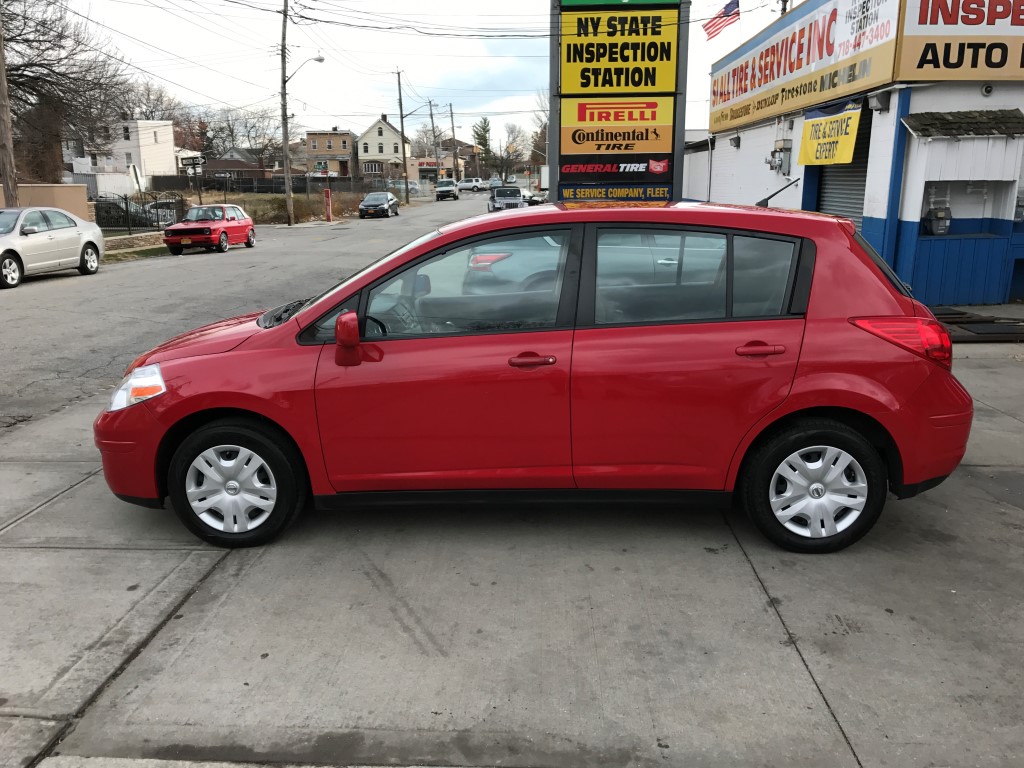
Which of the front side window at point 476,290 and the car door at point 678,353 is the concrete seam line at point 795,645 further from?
the front side window at point 476,290

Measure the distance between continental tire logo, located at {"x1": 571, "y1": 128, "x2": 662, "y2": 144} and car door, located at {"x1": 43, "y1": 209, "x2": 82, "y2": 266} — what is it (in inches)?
452

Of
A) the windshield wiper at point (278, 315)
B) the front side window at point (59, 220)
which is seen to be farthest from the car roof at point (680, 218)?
the front side window at point (59, 220)

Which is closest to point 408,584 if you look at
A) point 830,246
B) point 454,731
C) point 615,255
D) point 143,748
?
point 454,731

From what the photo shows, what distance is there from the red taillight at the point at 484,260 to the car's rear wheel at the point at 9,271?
47.5 ft

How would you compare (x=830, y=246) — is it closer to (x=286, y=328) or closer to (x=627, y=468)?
(x=627, y=468)

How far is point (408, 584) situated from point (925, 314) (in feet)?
9.32

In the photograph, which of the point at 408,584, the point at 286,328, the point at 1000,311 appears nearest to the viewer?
the point at 408,584

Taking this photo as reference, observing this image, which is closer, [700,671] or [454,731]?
[454,731]

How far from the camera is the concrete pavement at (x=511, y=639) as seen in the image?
2807 millimetres

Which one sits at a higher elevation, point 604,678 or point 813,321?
point 813,321

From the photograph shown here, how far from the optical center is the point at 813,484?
4.07 m

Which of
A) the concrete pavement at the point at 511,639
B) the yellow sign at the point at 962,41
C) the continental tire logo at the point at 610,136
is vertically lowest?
the concrete pavement at the point at 511,639

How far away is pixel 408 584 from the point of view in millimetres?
3912

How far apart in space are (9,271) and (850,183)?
15.0m
